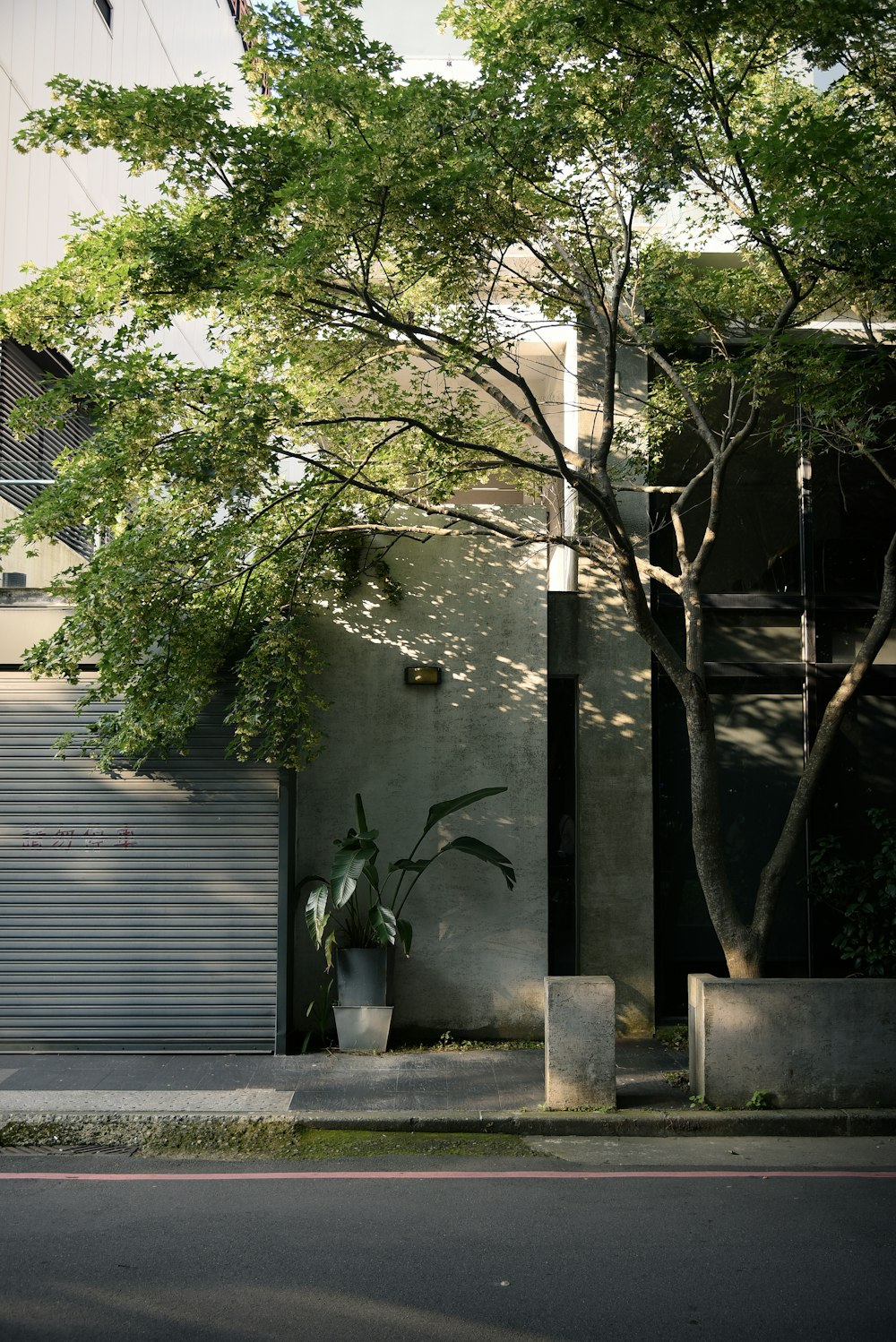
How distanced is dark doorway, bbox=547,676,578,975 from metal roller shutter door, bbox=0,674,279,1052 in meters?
2.86

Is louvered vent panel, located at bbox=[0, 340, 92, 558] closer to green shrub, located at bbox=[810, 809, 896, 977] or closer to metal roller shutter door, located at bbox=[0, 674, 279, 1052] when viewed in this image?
metal roller shutter door, located at bbox=[0, 674, 279, 1052]

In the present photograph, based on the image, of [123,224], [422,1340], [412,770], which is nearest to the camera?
[422,1340]

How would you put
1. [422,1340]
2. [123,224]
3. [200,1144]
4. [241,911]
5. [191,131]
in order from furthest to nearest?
[241,911], [123,224], [191,131], [200,1144], [422,1340]

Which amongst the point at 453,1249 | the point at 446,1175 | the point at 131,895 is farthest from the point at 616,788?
the point at 453,1249

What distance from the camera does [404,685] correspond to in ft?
37.4

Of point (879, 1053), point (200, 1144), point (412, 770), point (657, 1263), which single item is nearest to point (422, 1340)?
point (657, 1263)

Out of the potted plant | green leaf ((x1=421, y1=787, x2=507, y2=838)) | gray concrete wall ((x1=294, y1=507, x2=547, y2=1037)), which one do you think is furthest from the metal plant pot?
green leaf ((x1=421, y1=787, x2=507, y2=838))

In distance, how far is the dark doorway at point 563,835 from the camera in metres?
11.6

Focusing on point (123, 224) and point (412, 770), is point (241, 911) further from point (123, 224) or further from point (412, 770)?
point (123, 224)

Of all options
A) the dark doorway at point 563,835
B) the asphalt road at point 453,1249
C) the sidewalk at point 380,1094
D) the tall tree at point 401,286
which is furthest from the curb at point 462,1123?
the dark doorway at point 563,835

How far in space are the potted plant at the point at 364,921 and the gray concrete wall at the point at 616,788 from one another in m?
1.12

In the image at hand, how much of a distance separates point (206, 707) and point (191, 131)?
16.0ft

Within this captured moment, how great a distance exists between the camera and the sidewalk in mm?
8336

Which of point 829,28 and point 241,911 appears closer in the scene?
point 829,28
